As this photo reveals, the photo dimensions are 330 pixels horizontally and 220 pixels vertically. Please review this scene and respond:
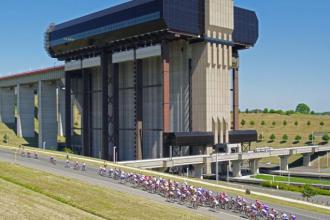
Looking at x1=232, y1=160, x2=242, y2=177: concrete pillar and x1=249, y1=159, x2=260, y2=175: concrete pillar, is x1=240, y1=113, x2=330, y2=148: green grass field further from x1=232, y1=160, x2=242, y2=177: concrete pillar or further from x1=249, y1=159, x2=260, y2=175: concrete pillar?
x1=232, y1=160, x2=242, y2=177: concrete pillar

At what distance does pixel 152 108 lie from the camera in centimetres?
11462

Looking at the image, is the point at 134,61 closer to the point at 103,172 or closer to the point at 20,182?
the point at 103,172

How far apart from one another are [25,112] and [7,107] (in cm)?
1727

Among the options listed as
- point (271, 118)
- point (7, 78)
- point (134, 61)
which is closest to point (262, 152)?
point (134, 61)

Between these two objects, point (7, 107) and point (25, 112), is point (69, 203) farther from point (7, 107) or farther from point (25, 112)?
point (7, 107)

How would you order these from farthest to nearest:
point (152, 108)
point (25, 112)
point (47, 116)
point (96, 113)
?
1. point (25, 112)
2. point (47, 116)
3. point (96, 113)
4. point (152, 108)

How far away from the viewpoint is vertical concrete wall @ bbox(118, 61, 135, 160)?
4759 inches

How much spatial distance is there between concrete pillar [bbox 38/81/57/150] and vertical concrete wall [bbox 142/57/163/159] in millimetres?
42180

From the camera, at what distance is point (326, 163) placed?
5044 inches

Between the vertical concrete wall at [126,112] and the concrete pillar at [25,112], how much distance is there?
50.0 meters

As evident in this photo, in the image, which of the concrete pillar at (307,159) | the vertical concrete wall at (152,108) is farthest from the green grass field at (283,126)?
the vertical concrete wall at (152,108)

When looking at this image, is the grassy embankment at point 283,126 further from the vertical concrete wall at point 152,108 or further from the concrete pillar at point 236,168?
the vertical concrete wall at point 152,108

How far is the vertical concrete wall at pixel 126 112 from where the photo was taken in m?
121

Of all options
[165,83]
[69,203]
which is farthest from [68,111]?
[69,203]
